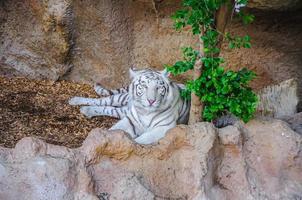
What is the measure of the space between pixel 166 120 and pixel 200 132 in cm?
81

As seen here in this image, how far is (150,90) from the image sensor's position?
3949mm

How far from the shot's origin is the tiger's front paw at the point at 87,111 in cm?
435

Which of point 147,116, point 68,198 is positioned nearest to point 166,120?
point 147,116

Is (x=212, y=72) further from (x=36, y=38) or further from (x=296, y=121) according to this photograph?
(x=36, y=38)

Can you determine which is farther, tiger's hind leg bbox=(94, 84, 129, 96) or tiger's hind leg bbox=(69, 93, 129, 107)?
tiger's hind leg bbox=(94, 84, 129, 96)

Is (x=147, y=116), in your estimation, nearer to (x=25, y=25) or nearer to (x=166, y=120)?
(x=166, y=120)

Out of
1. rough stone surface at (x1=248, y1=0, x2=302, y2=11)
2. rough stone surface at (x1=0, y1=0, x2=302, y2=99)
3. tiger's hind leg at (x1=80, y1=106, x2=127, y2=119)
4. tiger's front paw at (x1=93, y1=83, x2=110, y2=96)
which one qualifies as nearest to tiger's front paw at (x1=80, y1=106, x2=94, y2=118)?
tiger's hind leg at (x1=80, y1=106, x2=127, y2=119)

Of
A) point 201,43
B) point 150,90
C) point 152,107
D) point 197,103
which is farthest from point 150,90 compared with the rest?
point 201,43

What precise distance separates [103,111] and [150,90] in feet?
2.13

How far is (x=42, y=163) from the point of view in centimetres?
306

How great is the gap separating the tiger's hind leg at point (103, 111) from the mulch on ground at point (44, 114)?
4cm

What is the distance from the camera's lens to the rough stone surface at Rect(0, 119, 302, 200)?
3.06 m

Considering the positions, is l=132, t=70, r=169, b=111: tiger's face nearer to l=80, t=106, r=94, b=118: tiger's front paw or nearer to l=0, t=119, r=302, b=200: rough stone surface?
l=80, t=106, r=94, b=118: tiger's front paw

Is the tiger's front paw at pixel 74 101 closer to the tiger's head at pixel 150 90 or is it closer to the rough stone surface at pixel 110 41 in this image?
the rough stone surface at pixel 110 41
